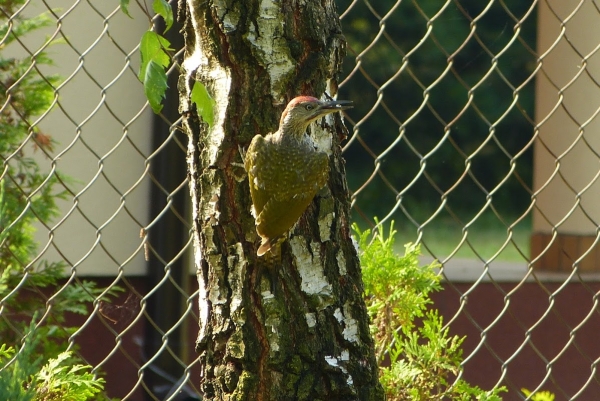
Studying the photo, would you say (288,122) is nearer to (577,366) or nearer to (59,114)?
(59,114)

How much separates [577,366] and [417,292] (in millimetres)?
1695

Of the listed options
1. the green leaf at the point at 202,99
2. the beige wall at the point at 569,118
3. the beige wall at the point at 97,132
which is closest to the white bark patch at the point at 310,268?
the green leaf at the point at 202,99

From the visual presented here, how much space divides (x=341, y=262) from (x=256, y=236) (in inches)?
6.2

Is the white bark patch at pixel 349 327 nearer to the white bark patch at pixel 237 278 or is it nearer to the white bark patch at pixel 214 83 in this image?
the white bark patch at pixel 237 278

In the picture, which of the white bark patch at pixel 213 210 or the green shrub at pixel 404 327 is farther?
the green shrub at pixel 404 327

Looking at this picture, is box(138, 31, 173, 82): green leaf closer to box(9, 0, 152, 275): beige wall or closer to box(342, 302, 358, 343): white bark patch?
box(342, 302, 358, 343): white bark patch

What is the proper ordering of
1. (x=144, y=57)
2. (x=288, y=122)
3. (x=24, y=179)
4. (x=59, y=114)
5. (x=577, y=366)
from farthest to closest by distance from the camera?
(x=577, y=366) → (x=59, y=114) → (x=24, y=179) → (x=288, y=122) → (x=144, y=57)

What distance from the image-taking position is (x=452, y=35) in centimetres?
493

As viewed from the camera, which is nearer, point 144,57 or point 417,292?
point 144,57

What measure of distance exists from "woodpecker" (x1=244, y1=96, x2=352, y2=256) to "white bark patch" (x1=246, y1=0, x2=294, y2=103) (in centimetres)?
6

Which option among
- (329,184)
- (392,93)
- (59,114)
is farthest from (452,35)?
(329,184)

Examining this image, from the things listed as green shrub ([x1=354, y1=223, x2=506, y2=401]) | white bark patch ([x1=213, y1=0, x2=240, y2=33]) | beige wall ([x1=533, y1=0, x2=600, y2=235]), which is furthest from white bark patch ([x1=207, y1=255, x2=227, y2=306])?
beige wall ([x1=533, y1=0, x2=600, y2=235])

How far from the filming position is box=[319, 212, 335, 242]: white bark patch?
4.46 ft

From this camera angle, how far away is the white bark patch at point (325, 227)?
1360 millimetres
